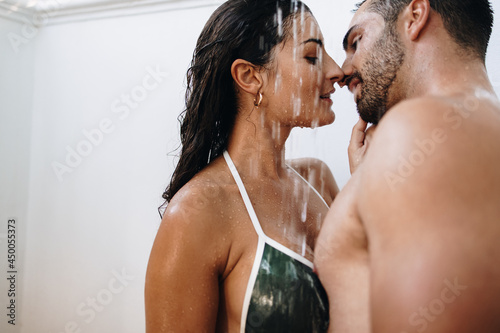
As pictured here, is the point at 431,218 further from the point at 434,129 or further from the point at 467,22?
the point at 467,22

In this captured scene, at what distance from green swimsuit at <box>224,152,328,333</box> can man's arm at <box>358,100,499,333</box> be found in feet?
0.99

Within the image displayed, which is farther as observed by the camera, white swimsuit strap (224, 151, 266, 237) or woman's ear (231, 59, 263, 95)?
woman's ear (231, 59, 263, 95)

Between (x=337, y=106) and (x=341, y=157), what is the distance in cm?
18

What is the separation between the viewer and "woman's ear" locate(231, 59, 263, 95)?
119 cm

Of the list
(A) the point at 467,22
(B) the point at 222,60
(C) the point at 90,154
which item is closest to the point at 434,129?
(A) the point at 467,22

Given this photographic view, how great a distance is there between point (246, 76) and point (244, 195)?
0.30m

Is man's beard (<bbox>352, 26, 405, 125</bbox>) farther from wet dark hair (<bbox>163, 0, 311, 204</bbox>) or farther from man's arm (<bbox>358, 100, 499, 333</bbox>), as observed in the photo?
man's arm (<bbox>358, 100, 499, 333</bbox>)

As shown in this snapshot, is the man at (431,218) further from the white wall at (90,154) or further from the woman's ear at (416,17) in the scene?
the white wall at (90,154)

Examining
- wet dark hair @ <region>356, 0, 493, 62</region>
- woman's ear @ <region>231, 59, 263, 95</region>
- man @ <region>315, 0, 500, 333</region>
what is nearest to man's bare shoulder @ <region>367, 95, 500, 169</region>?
man @ <region>315, 0, 500, 333</region>

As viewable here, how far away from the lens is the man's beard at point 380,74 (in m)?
1.08

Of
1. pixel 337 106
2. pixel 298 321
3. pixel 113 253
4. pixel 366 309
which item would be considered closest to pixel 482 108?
pixel 366 309

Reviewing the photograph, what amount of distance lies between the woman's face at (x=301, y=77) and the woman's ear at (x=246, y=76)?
0.9 inches

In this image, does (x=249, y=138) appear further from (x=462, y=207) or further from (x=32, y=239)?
(x=32, y=239)

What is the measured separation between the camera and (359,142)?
52.1 inches
